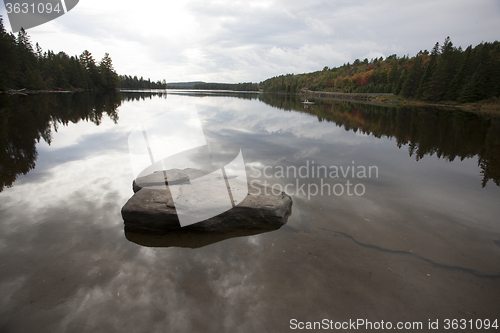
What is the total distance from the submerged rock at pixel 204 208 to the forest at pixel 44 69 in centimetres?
6906

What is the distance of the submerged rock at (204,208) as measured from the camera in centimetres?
502

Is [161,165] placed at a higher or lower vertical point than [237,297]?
higher

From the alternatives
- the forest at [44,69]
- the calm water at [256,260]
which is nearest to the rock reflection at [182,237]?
the calm water at [256,260]

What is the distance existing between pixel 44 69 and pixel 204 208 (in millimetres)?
104565

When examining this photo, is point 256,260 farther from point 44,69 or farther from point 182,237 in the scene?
point 44,69

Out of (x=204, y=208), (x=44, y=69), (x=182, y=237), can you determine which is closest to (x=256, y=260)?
(x=204, y=208)

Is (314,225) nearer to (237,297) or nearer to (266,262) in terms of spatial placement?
(266,262)

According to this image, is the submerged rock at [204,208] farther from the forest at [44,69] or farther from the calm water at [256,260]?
the forest at [44,69]

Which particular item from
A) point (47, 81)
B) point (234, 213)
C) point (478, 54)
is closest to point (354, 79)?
point (478, 54)

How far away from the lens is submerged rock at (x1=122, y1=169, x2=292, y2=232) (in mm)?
5023

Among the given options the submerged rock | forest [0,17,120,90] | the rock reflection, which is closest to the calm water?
the rock reflection

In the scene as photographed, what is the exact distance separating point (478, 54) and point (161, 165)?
8086cm

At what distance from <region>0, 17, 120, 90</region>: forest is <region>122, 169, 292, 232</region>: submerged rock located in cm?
6906

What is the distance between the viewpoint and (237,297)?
3408 mm
